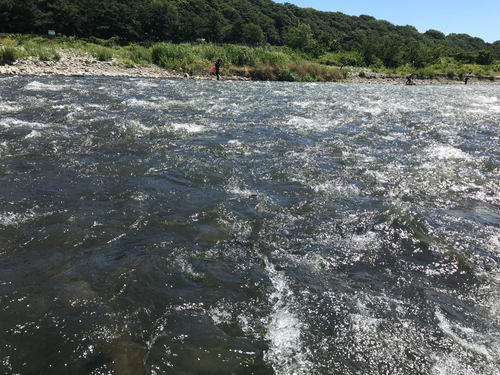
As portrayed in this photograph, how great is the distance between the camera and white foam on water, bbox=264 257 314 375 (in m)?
2.57

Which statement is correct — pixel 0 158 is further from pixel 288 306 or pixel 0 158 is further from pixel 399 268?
pixel 399 268

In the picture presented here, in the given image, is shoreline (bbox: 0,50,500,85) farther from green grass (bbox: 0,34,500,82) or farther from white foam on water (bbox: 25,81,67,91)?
white foam on water (bbox: 25,81,67,91)

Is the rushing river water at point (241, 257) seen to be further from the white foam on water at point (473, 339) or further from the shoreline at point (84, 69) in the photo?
the shoreline at point (84, 69)

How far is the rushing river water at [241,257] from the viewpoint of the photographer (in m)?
2.69

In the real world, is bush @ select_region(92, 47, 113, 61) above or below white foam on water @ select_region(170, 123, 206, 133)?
above

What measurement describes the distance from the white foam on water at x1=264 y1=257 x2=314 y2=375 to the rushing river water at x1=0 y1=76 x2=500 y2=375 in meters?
0.01

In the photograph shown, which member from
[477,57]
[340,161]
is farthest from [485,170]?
[477,57]

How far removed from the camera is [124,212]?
15.9ft

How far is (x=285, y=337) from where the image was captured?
286 cm

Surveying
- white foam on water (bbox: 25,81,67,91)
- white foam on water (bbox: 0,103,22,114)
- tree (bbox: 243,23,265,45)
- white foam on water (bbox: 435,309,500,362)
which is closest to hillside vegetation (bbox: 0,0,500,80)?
tree (bbox: 243,23,265,45)

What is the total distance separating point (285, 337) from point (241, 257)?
4.36 feet

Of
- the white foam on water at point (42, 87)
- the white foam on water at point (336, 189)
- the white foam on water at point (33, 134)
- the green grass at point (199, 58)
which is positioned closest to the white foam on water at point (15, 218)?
the white foam on water at point (33, 134)

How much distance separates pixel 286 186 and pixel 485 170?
5.53 meters

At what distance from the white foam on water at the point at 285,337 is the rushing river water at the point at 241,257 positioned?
1 cm
